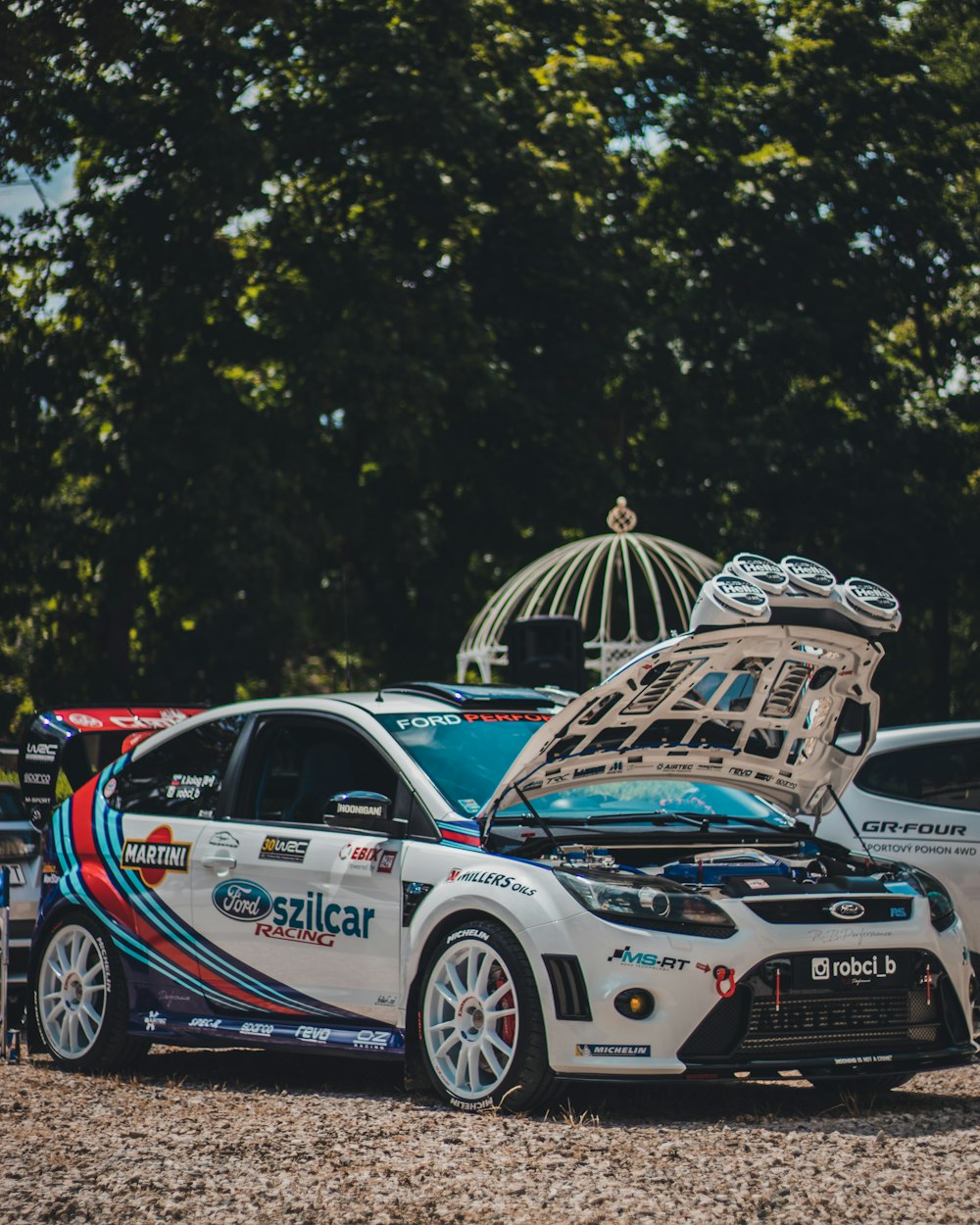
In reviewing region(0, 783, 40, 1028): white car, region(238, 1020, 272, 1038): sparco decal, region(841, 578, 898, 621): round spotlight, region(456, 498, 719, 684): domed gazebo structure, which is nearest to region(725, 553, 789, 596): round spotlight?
region(841, 578, 898, 621): round spotlight

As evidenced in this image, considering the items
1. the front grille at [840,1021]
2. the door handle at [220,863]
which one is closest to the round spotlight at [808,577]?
the front grille at [840,1021]

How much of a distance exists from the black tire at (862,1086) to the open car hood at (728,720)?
4.08 ft

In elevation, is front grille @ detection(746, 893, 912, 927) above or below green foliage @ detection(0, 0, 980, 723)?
below

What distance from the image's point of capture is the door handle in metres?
8.14

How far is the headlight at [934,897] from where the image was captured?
723cm

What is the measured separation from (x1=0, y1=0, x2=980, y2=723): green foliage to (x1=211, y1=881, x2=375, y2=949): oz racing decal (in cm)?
1468

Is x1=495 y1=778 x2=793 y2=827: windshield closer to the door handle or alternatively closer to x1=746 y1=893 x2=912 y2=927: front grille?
x1=746 y1=893 x2=912 y2=927: front grille

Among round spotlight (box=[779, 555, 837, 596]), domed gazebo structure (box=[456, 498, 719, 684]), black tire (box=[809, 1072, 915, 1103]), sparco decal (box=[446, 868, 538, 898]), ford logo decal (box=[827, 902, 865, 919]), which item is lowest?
black tire (box=[809, 1072, 915, 1103])

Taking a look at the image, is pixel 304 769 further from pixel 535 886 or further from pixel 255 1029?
pixel 535 886

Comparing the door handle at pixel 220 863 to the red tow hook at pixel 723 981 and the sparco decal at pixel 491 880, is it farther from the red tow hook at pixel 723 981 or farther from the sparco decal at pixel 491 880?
the red tow hook at pixel 723 981

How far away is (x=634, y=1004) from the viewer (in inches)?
258

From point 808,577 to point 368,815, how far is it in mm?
2011

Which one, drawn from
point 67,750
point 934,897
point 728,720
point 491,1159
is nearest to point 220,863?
point 67,750

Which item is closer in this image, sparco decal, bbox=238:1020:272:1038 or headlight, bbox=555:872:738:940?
headlight, bbox=555:872:738:940
